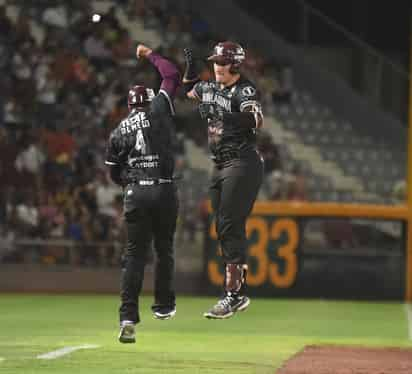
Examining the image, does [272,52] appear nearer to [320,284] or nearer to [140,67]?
[140,67]

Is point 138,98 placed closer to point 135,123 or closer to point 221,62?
point 135,123

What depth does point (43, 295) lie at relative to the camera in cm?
1736

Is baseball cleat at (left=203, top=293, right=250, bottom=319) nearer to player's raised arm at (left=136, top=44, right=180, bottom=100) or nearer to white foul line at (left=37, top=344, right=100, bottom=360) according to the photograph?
white foul line at (left=37, top=344, right=100, bottom=360)

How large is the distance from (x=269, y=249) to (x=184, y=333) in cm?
495

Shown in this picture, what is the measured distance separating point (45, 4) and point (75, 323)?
8837 mm

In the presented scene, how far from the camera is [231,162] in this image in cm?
928

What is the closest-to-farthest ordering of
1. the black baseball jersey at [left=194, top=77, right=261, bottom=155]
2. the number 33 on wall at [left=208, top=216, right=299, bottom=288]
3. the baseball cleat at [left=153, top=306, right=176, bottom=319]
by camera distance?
the black baseball jersey at [left=194, top=77, right=261, bottom=155] < the baseball cleat at [left=153, top=306, right=176, bottom=319] < the number 33 on wall at [left=208, top=216, right=299, bottom=288]

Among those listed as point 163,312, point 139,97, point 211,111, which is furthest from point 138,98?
point 163,312

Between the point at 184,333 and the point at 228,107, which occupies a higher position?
the point at 228,107

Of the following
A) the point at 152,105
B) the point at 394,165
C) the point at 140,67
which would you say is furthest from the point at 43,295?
the point at 152,105

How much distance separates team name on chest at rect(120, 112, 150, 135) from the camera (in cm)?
953

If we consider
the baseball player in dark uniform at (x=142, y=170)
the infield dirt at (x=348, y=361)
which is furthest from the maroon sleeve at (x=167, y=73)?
the infield dirt at (x=348, y=361)

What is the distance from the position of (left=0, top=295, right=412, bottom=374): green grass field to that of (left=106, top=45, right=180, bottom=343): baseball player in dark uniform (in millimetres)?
564

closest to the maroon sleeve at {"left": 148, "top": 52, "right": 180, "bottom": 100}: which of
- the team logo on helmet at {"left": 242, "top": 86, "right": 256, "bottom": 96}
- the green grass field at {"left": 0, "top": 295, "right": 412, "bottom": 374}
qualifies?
the team logo on helmet at {"left": 242, "top": 86, "right": 256, "bottom": 96}
